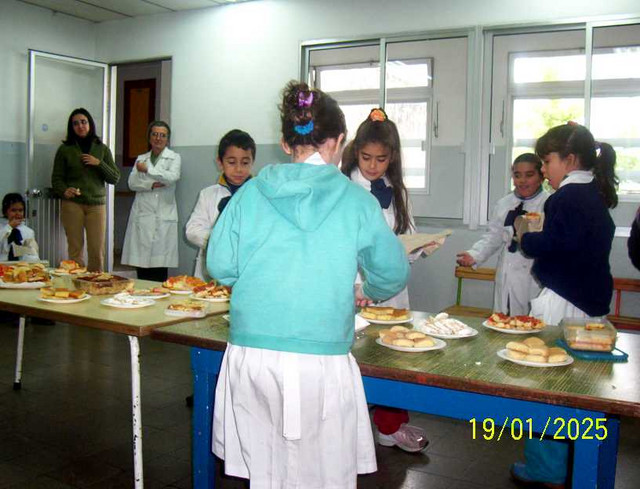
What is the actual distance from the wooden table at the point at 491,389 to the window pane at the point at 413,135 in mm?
3974

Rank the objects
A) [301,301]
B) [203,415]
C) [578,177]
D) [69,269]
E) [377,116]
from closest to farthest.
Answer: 1. [301,301]
2. [203,415]
3. [578,177]
4. [377,116]
5. [69,269]

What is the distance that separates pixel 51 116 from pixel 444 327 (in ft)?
17.8

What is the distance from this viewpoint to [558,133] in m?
2.51

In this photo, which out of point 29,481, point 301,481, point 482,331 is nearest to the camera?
point 301,481

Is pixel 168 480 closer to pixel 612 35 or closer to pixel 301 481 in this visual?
pixel 301 481

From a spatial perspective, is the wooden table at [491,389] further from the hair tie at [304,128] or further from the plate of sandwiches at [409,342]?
the hair tie at [304,128]

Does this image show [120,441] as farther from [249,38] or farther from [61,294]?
[249,38]

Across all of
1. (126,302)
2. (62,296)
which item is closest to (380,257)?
(126,302)

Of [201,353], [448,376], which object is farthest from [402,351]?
[201,353]

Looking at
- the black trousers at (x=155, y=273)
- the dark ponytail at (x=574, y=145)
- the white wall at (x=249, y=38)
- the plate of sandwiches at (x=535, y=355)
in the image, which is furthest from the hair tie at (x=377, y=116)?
the black trousers at (x=155, y=273)

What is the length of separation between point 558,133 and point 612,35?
11.8ft

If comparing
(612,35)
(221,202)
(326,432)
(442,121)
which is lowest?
(326,432)

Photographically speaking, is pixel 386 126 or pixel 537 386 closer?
pixel 537 386

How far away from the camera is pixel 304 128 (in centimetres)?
156
